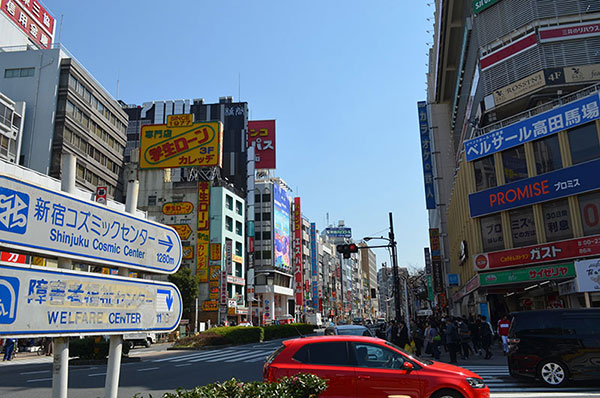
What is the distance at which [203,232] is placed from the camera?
5900 cm

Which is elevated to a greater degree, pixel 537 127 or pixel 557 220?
pixel 537 127

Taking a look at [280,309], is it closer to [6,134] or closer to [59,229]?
[6,134]

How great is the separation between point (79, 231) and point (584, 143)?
1050 inches

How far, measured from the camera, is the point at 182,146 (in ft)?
191

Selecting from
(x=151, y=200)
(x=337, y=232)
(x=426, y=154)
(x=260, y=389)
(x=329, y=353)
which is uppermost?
(x=337, y=232)

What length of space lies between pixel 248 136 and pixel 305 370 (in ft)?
265

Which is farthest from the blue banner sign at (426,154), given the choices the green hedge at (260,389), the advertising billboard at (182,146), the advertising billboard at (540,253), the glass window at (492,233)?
the green hedge at (260,389)

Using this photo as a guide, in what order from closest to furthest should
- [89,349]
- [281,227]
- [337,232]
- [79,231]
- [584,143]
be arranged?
[79,231]
[89,349]
[584,143]
[281,227]
[337,232]

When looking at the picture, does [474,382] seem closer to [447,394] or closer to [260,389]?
[447,394]

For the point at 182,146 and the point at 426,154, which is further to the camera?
the point at 426,154

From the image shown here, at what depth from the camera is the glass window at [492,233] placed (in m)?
28.6

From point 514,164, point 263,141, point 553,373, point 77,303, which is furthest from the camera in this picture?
point 263,141

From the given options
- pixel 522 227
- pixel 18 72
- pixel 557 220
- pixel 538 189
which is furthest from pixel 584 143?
pixel 18 72

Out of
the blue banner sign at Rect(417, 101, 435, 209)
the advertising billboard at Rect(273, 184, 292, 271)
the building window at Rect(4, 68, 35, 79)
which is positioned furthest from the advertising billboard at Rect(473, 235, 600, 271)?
the advertising billboard at Rect(273, 184, 292, 271)
